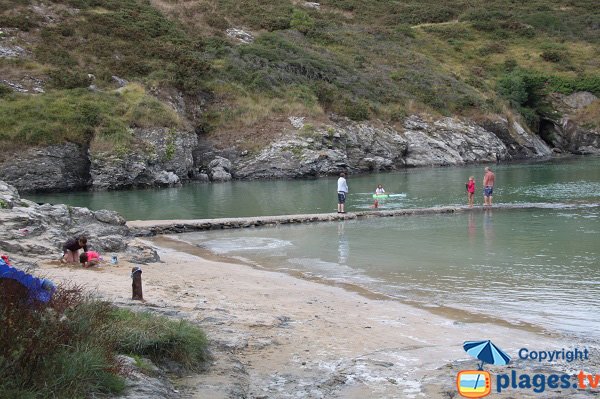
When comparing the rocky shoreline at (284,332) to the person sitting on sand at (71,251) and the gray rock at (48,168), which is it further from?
the gray rock at (48,168)

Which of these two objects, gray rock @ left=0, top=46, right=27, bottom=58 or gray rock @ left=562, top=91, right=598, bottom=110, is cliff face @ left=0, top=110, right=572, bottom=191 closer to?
gray rock @ left=562, top=91, right=598, bottom=110

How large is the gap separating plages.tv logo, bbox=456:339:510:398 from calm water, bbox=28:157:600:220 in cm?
2096

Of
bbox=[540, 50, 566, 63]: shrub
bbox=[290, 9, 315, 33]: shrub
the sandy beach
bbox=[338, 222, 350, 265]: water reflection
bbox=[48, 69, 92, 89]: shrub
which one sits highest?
bbox=[290, 9, 315, 33]: shrub

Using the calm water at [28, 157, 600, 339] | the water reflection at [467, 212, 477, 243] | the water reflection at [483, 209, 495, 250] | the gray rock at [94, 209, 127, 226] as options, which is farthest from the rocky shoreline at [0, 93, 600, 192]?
the water reflection at [467, 212, 477, 243]

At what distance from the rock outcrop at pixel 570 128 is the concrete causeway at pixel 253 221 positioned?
45.2m

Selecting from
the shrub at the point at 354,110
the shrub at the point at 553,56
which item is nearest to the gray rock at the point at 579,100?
the shrub at the point at 553,56

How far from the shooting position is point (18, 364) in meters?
4.70

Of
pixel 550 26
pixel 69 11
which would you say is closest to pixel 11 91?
pixel 69 11

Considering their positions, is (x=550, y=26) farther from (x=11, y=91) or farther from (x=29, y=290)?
(x=29, y=290)

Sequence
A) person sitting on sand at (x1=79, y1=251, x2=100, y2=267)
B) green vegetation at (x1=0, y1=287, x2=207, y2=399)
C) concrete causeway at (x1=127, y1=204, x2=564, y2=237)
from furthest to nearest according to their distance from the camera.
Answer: concrete causeway at (x1=127, y1=204, x2=564, y2=237) → person sitting on sand at (x1=79, y1=251, x2=100, y2=267) → green vegetation at (x1=0, y1=287, x2=207, y2=399)

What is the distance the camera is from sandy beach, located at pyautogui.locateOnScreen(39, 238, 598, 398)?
670 centimetres

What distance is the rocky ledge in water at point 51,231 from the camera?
1415cm

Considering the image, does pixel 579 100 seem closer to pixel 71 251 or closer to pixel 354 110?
pixel 354 110

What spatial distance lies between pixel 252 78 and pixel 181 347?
51.3 metres
